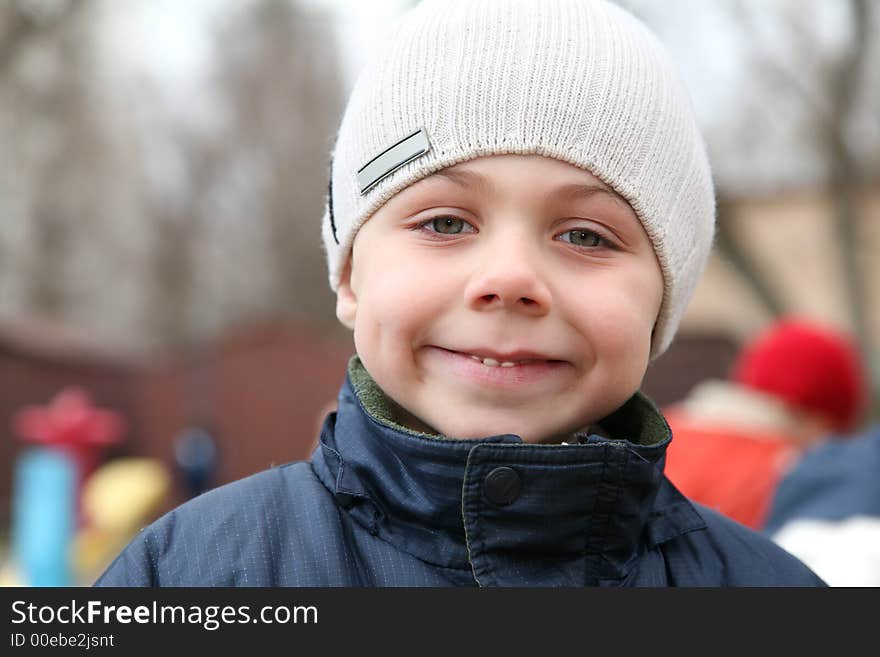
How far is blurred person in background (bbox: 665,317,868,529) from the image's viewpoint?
3.38 m

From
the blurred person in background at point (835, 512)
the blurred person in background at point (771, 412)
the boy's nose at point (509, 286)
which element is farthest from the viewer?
the blurred person in background at point (771, 412)

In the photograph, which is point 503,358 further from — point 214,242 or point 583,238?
point 214,242

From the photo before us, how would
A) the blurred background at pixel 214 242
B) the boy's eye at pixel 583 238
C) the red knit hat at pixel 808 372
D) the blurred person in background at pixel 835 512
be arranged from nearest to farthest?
the boy's eye at pixel 583 238, the blurred person in background at pixel 835 512, the red knit hat at pixel 808 372, the blurred background at pixel 214 242

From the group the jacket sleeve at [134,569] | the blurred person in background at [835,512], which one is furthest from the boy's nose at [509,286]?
the blurred person in background at [835,512]

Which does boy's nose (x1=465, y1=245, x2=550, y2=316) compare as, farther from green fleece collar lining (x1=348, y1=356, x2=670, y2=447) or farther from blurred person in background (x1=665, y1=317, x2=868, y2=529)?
blurred person in background (x1=665, y1=317, x2=868, y2=529)

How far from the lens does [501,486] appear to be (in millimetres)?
1268

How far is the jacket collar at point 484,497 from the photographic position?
1274 mm

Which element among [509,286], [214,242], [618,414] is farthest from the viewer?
[214,242]

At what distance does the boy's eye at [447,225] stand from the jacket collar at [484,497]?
28cm

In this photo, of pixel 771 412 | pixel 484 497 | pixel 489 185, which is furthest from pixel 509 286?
pixel 771 412

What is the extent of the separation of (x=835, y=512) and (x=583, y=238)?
133 centimetres

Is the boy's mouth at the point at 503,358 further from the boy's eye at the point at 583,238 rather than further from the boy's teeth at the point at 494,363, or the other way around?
the boy's eye at the point at 583,238

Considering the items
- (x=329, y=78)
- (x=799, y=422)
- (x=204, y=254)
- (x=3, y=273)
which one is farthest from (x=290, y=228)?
(x=799, y=422)

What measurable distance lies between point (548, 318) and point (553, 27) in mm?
450
